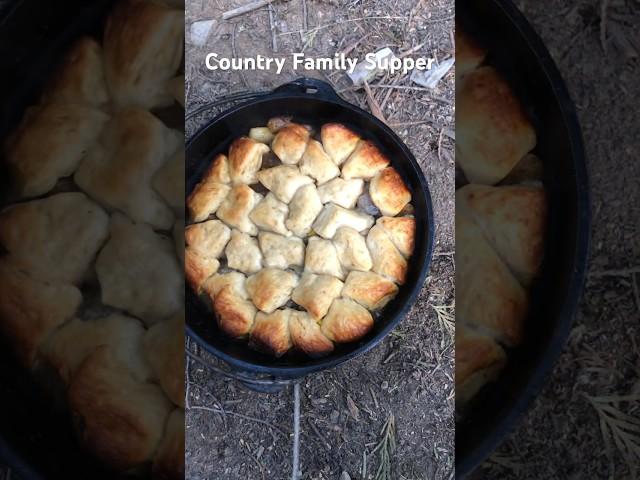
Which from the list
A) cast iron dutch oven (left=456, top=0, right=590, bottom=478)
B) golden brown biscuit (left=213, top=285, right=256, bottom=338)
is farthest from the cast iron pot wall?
cast iron dutch oven (left=456, top=0, right=590, bottom=478)

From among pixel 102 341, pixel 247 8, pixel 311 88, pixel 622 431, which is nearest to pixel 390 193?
pixel 311 88

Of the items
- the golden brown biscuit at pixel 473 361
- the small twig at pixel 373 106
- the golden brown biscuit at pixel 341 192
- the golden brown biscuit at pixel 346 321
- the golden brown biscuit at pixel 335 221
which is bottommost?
the golden brown biscuit at pixel 473 361

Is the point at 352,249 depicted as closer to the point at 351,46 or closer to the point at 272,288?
the point at 272,288

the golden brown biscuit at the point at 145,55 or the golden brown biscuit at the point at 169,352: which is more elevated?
the golden brown biscuit at the point at 145,55

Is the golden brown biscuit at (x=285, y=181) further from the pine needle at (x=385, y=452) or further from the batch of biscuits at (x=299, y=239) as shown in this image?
the pine needle at (x=385, y=452)

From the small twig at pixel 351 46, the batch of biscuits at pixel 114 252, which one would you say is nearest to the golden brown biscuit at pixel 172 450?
the batch of biscuits at pixel 114 252

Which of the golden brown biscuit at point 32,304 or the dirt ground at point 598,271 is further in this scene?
the dirt ground at point 598,271

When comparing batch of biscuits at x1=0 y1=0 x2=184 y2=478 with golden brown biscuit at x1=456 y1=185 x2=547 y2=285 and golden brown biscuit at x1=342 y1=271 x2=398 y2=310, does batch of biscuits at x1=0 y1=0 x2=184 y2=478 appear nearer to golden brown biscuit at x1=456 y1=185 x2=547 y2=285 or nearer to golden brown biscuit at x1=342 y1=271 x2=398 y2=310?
golden brown biscuit at x1=342 y1=271 x2=398 y2=310
